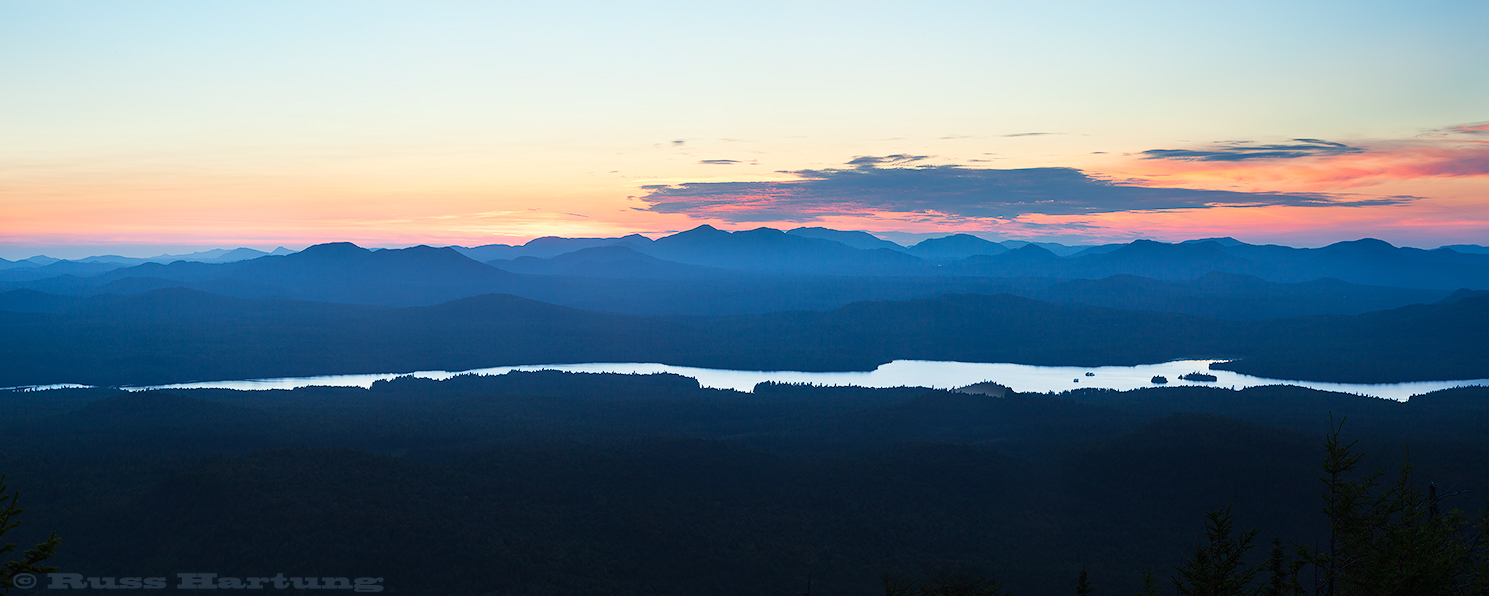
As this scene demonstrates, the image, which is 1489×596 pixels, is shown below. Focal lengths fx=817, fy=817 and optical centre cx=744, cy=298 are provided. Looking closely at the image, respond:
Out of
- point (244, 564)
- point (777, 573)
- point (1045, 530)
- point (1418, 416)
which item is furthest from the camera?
point (1418, 416)

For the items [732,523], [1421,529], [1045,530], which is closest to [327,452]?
[732,523]

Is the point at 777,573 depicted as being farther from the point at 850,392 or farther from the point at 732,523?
the point at 850,392

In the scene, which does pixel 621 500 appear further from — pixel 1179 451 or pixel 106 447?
pixel 106 447

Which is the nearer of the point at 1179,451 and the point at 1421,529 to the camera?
the point at 1421,529

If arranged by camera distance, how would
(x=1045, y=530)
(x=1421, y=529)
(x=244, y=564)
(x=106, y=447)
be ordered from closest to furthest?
1. (x=1421, y=529)
2. (x=244, y=564)
3. (x=1045, y=530)
4. (x=106, y=447)

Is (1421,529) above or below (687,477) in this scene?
above

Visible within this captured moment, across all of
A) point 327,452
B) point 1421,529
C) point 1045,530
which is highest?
point 1421,529

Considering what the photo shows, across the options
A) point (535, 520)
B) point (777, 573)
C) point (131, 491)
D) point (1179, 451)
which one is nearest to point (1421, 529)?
point (777, 573)
